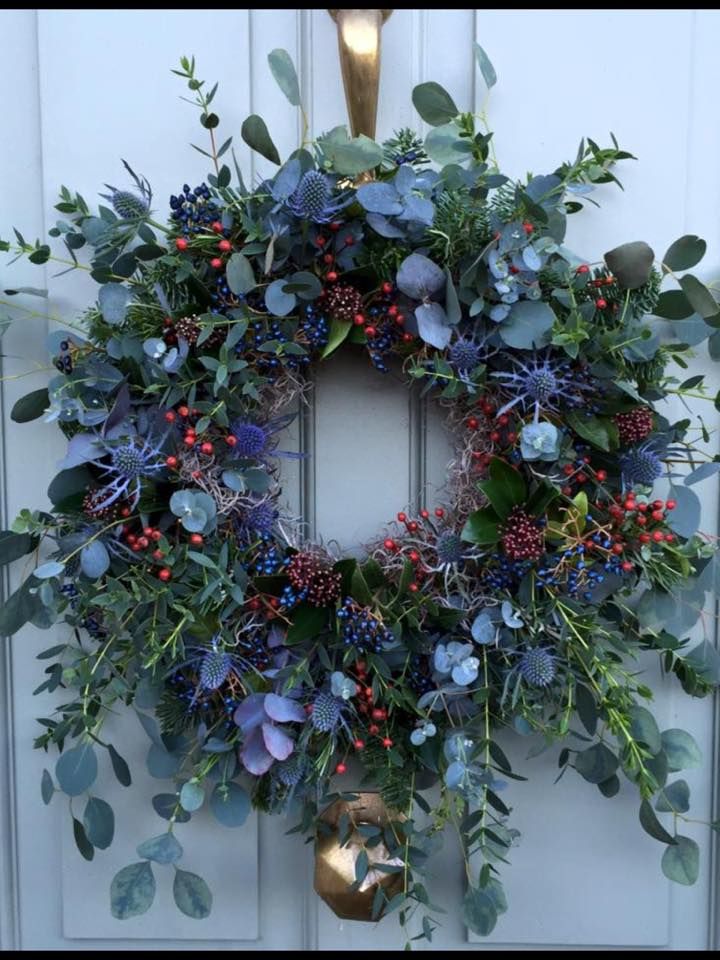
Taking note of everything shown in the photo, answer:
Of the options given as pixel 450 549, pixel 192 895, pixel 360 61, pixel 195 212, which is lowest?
pixel 192 895

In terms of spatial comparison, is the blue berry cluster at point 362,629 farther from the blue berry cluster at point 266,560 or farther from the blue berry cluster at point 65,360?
the blue berry cluster at point 65,360

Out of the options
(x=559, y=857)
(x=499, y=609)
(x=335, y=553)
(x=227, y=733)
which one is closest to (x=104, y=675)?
(x=227, y=733)

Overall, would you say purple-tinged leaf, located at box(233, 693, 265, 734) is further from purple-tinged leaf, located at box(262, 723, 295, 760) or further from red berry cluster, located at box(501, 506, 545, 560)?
red berry cluster, located at box(501, 506, 545, 560)

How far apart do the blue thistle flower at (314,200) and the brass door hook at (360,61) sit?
10 cm

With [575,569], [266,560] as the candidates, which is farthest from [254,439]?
[575,569]

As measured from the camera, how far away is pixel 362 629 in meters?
0.75

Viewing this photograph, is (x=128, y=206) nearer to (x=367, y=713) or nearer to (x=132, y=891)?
(x=367, y=713)

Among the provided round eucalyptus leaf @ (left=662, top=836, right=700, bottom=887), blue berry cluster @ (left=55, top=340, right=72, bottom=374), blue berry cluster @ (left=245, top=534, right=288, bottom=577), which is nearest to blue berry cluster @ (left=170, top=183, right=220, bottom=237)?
blue berry cluster @ (left=55, top=340, right=72, bottom=374)

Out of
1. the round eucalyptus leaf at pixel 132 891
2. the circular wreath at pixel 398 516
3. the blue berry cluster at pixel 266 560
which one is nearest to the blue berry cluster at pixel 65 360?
the circular wreath at pixel 398 516

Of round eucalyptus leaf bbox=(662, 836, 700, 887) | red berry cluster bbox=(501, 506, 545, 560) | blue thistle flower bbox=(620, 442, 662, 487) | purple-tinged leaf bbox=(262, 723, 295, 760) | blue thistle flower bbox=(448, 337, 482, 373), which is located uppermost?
blue thistle flower bbox=(448, 337, 482, 373)

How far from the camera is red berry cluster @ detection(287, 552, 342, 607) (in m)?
0.77

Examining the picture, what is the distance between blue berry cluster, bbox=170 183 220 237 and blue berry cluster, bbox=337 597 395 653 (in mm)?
387

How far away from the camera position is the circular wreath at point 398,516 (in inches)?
29.6

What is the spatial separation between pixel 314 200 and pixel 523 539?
1.21 ft
